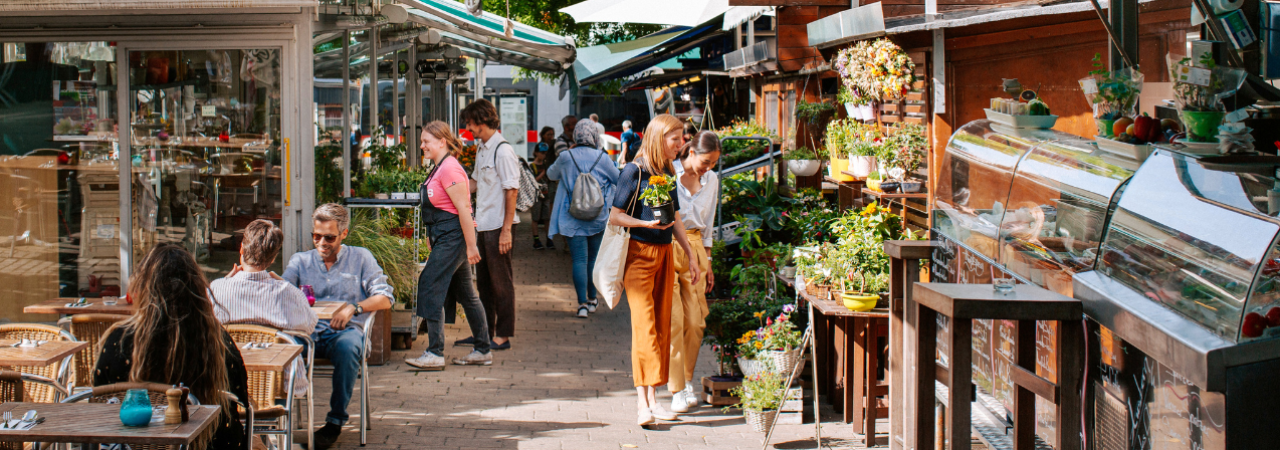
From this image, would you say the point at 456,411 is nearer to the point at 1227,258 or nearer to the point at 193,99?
the point at 193,99

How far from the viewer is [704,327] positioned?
623 cm

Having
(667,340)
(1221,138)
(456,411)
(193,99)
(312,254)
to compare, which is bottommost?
(456,411)

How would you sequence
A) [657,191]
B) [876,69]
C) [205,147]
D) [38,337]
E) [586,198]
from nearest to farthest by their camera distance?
[38,337]
[657,191]
[876,69]
[205,147]
[586,198]

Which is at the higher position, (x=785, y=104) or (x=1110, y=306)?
(x=785, y=104)

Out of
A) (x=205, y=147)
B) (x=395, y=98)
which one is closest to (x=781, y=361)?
(x=205, y=147)

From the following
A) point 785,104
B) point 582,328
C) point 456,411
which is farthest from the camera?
point 785,104

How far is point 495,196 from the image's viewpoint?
24.3ft

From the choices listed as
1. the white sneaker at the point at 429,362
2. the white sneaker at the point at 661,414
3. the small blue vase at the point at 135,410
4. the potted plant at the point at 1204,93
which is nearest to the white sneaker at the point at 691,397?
the white sneaker at the point at 661,414

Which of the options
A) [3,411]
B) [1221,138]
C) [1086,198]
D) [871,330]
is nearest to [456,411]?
[871,330]

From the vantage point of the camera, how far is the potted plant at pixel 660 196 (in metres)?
5.60

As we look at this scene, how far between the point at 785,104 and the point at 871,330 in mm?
7054

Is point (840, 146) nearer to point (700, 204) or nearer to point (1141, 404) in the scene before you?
point (700, 204)

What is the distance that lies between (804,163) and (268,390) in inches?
234

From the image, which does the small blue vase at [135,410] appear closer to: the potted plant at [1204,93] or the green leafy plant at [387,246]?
the potted plant at [1204,93]
